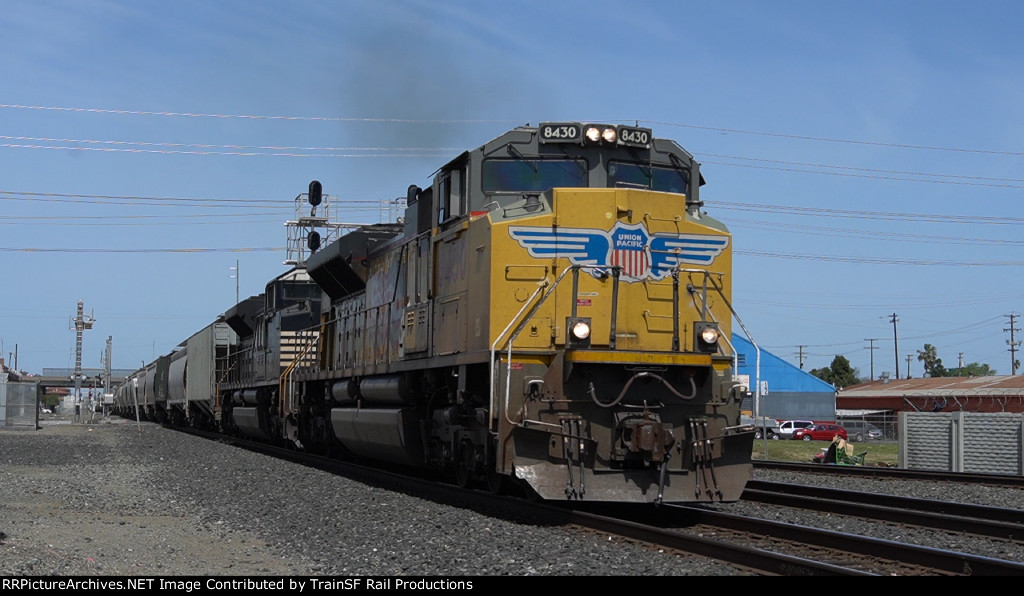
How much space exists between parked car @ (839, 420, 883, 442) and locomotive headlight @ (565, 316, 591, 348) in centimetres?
3422

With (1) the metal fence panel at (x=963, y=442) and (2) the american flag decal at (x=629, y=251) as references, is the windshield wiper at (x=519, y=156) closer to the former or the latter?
(2) the american flag decal at (x=629, y=251)

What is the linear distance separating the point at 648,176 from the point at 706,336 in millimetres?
1788

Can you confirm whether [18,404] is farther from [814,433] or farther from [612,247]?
[612,247]

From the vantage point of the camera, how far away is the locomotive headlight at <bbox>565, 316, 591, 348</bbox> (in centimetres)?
966

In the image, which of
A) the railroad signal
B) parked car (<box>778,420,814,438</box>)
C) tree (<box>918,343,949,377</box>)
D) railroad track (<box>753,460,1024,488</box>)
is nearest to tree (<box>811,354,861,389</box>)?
tree (<box>918,343,949,377</box>)

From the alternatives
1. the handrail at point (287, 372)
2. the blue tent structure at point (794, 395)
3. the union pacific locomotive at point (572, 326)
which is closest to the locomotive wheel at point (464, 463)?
the union pacific locomotive at point (572, 326)

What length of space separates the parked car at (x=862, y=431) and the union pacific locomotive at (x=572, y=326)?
107 ft

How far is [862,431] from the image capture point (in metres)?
46.1

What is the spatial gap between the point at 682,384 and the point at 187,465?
34.5ft

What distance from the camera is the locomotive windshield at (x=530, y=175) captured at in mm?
10685

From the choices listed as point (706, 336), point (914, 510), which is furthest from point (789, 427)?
point (706, 336)
